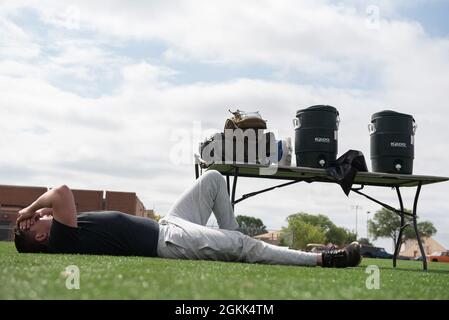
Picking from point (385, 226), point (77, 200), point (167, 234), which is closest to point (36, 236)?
point (167, 234)

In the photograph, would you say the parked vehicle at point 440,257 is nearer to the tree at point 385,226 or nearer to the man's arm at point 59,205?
the tree at point 385,226

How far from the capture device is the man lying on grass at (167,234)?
4773 mm

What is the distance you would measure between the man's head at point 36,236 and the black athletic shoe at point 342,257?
2450 millimetres

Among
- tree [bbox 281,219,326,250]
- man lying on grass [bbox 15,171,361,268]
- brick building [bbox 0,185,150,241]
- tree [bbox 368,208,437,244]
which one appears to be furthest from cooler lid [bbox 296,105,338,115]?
tree [bbox 368,208,437,244]

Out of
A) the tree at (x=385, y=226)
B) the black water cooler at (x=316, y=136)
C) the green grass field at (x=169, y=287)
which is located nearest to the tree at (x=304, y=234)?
the tree at (x=385, y=226)

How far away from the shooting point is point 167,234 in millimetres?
4898

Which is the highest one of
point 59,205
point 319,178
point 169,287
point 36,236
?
point 319,178

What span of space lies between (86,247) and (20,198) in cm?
5227

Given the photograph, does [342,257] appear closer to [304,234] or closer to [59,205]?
[59,205]

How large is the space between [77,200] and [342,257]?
53.7m

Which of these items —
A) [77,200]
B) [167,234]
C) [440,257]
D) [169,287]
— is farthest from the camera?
[77,200]
